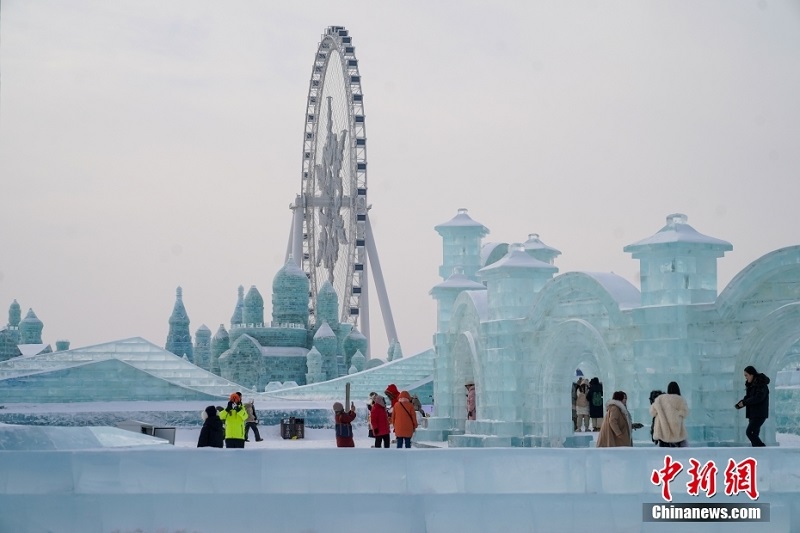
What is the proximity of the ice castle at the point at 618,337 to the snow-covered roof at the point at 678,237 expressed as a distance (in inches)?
0.8

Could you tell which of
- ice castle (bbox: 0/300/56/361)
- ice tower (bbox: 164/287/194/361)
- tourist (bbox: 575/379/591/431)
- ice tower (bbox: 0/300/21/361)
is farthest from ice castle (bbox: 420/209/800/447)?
ice castle (bbox: 0/300/56/361)

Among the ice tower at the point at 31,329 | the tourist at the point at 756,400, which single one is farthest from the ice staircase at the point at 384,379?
the ice tower at the point at 31,329

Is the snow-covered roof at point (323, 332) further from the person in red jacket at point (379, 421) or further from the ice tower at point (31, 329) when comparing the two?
the person in red jacket at point (379, 421)

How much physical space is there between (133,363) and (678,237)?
978 inches

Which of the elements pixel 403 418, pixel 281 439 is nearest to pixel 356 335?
pixel 281 439

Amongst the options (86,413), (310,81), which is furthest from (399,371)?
(310,81)

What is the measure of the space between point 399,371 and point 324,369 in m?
20.0

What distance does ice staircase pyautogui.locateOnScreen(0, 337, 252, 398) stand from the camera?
40.6 metres

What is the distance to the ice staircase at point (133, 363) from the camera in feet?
133

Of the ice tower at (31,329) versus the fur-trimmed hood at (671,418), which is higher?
the ice tower at (31,329)

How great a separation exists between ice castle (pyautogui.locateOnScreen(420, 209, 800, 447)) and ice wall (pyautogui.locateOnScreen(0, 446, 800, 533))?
7026mm

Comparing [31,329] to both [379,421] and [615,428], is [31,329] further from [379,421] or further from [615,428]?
[615,428]

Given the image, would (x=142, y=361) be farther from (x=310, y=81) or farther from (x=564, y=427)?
(x=310, y=81)

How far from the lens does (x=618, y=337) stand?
72.2ft
